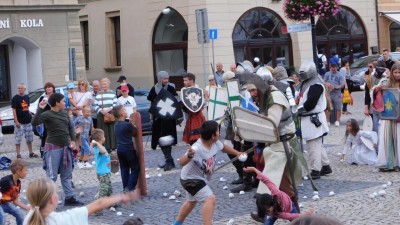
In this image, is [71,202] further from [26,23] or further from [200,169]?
[26,23]

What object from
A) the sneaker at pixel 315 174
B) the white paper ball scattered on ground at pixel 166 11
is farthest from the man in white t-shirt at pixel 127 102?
the white paper ball scattered on ground at pixel 166 11

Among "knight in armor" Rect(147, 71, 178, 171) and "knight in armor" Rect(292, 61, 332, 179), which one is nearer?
"knight in armor" Rect(292, 61, 332, 179)

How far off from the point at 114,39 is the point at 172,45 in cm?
422

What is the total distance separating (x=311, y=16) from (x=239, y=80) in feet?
50.5

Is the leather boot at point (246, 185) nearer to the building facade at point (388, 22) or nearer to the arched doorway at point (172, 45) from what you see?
the arched doorway at point (172, 45)

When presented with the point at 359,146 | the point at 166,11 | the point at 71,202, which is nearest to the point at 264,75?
the point at 71,202

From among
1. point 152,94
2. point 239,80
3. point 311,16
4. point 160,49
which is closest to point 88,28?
point 160,49

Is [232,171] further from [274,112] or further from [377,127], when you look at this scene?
[274,112]

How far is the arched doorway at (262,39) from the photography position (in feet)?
127

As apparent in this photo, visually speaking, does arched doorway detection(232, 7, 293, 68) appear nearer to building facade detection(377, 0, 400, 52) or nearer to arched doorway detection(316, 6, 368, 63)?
arched doorway detection(316, 6, 368, 63)

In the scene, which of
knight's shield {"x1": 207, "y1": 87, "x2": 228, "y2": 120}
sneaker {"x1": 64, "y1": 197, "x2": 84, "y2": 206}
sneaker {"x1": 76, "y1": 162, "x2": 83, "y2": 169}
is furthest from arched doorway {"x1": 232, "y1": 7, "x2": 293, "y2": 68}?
sneaker {"x1": 64, "y1": 197, "x2": 84, "y2": 206}

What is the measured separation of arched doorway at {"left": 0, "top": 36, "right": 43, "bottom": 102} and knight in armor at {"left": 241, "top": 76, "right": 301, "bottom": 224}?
83.7 ft

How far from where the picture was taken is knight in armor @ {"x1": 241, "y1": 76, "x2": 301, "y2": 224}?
10266mm

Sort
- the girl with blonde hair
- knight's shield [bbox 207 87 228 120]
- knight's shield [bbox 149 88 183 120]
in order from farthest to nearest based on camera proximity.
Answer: knight's shield [bbox 149 88 183 120] → knight's shield [bbox 207 87 228 120] → the girl with blonde hair
